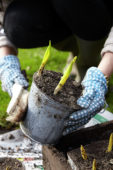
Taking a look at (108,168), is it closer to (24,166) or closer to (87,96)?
(87,96)

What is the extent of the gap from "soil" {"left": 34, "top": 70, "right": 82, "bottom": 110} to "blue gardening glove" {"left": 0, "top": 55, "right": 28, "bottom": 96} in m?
0.30

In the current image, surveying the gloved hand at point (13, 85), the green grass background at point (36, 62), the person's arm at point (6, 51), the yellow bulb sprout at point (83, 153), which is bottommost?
the green grass background at point (36, 62)

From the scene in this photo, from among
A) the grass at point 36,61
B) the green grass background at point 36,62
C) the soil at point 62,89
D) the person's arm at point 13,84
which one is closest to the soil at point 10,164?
the person's arm at point 13,84

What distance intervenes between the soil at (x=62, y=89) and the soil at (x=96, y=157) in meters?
0.26

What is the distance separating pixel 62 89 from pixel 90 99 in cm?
15

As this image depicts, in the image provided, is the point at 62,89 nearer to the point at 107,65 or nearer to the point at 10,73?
the point at 107,65

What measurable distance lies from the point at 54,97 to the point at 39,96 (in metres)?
0.07

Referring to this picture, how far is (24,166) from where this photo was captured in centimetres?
157

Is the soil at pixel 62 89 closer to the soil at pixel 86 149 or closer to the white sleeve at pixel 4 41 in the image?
the soil at pixel 86 149

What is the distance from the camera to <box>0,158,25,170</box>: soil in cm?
155

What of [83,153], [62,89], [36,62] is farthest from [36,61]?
[83,153]

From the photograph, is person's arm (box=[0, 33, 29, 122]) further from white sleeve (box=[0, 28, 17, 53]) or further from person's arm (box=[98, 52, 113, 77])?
person's arm (box=[98, 52, 113, 77])

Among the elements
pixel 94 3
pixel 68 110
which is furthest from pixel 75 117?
pixel 94 3

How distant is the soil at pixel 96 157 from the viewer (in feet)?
4.04
